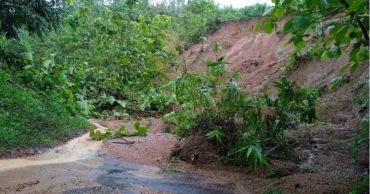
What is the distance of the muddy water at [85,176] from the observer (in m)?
4.70

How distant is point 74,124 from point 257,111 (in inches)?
192

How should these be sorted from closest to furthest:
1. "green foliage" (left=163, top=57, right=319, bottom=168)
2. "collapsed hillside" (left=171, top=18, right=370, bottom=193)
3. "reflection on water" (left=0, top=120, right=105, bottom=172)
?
"collapsed hillside" (left=171, top=18, right=370, bottom=193) → "green foliage" (left=163, top=57, right=319, bottom=168) → "reflection on water" (left=0, top=120, right=105, bottom=172)

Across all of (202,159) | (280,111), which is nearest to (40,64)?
(202,159)

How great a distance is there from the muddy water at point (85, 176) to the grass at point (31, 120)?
726 millimetres

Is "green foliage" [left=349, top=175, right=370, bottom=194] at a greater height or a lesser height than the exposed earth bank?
greater

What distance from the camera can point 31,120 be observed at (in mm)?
7988

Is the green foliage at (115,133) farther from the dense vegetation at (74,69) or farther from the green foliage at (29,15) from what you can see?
the green foliage at (29,15)

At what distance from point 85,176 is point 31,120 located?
3.37m

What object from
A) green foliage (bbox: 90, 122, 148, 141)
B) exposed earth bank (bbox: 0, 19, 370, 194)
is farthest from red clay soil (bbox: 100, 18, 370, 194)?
green foliage (bbox: 90, 122, 148, 141)

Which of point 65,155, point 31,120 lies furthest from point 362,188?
point 31,120

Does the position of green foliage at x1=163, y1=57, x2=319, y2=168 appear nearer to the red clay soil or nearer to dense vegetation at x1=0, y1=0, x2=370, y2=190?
dense vegetation at x1=0, y1=0, x2=370, y2=190

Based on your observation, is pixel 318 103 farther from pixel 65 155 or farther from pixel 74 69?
pixel 74 69

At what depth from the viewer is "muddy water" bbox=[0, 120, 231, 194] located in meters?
4.70

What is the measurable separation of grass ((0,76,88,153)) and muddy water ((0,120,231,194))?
0.73m
